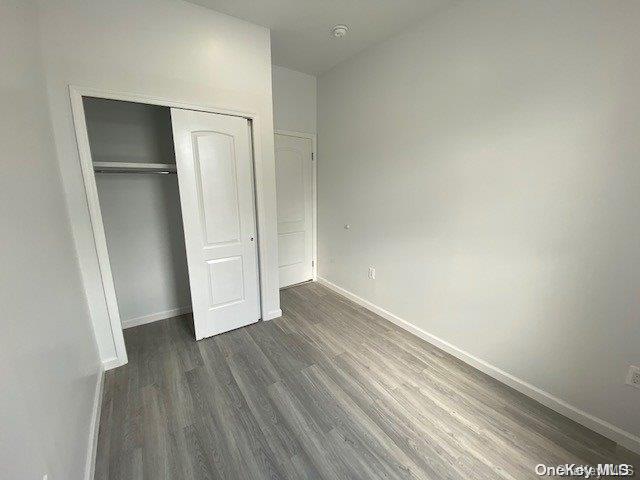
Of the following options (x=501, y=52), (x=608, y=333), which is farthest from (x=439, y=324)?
(x=501, y=52)

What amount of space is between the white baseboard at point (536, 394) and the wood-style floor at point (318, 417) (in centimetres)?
5

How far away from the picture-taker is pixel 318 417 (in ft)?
5.51

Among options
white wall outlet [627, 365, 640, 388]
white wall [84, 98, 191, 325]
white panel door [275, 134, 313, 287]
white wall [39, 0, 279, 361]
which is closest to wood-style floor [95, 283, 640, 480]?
white wall outlet [627, 365, 640, 388]

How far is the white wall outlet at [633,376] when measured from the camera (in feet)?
4.72

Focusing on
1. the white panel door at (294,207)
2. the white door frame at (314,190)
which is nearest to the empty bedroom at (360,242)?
the white door frame at (314,190)

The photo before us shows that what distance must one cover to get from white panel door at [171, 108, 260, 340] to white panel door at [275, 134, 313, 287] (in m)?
0.95

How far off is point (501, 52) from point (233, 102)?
6.61 feet

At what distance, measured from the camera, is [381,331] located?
2.67 metres

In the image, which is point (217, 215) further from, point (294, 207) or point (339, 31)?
point (339, 31)

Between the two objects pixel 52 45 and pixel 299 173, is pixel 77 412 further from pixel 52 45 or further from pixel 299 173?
pixel 299 173

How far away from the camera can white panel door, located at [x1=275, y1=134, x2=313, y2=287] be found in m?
3.41

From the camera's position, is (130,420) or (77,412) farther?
(130,420)

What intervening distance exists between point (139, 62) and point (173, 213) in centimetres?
134

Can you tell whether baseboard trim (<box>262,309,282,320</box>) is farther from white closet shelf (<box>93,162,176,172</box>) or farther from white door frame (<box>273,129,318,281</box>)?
white closet shelf (<box>93,162,176,172</box>)
